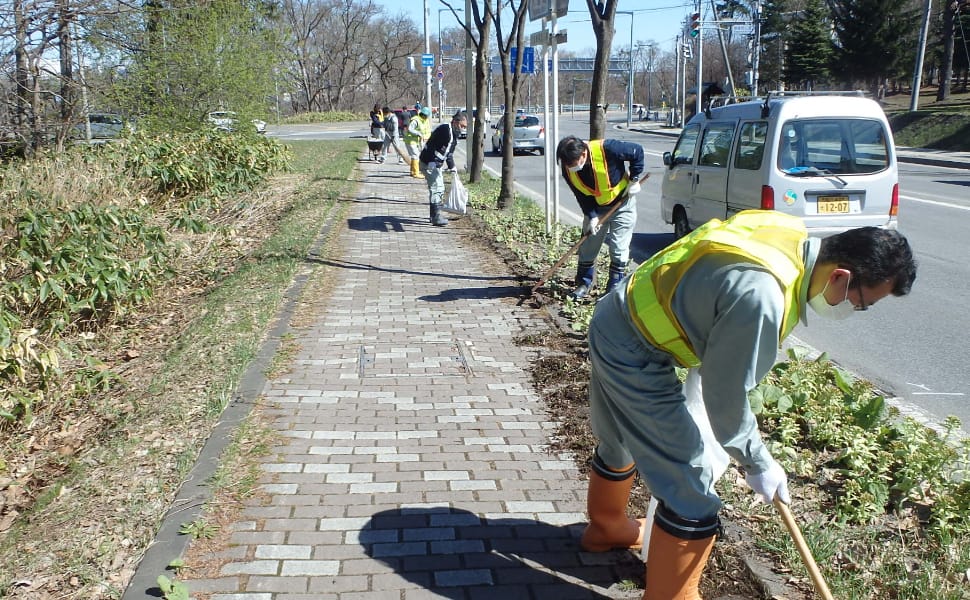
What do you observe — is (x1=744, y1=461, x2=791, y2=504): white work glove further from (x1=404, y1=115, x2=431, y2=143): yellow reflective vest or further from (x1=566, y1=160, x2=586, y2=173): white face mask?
A: (x1=404, y1=115, x2=431, y2=143): yellow reflective vest

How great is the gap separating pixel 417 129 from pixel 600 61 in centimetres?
734

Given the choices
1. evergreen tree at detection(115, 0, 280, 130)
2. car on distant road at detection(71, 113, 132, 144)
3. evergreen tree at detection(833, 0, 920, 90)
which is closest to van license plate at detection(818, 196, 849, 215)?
car on distant road at detection(71, 113, 132, 144)

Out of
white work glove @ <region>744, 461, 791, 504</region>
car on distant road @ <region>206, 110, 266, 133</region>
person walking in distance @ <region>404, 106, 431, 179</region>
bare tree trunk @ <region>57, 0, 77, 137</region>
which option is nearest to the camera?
white work glove @ <region>744, 461, 791, 504</region>

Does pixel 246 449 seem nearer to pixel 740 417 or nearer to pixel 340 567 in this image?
pixel 340 567

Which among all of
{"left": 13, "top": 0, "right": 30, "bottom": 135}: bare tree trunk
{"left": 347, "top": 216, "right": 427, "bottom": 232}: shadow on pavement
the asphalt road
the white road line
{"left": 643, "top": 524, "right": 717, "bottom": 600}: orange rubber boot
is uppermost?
{"left": 13, "top": 0, "right": 30, "bottom": 135}: bare tree trunk

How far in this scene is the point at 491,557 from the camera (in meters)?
3.48

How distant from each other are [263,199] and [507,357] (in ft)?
29.2

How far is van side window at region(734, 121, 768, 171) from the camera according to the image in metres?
8.59

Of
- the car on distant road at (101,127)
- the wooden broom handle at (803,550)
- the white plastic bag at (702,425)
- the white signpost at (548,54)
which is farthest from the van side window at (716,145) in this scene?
the car on distant road at (101,127)

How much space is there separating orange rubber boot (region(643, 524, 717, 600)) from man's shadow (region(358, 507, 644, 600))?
43 cm

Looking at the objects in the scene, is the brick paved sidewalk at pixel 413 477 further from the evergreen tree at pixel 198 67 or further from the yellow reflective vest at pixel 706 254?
the evergreen tree at pixel 198 67

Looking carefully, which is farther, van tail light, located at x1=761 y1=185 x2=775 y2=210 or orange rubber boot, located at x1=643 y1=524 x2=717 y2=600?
van tail light, located at x1=761 y1=185 x2=775 y2=210

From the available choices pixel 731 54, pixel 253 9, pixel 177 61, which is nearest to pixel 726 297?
pixel 177 61

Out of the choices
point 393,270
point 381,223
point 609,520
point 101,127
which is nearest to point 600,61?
point 393,270
